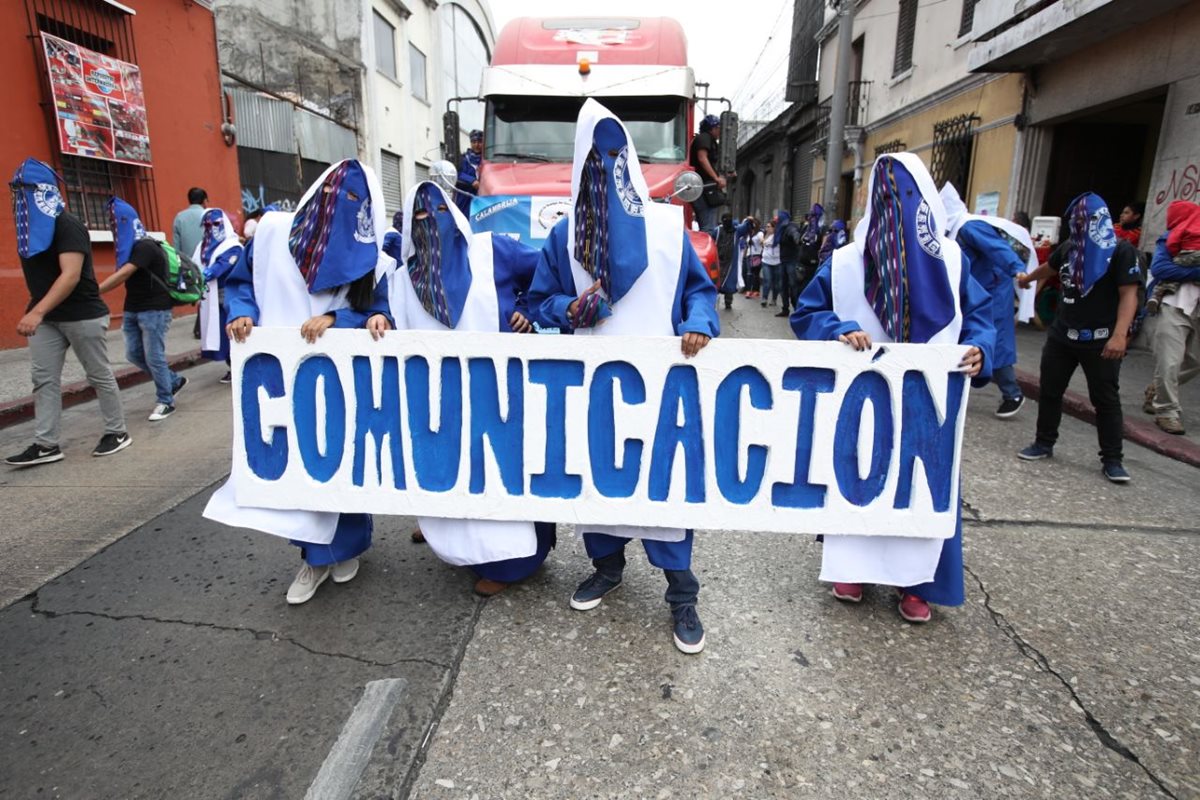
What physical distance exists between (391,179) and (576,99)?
14.7 m

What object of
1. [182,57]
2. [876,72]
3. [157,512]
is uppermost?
[876,72]

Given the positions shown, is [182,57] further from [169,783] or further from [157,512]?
[169,783]

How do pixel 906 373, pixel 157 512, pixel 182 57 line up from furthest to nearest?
pixel 182 57
pixel 157 512
pixel 906 373

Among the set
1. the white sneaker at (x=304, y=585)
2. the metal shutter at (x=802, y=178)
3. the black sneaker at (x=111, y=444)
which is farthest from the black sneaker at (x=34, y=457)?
the metal shutter at (x=802, y=178)

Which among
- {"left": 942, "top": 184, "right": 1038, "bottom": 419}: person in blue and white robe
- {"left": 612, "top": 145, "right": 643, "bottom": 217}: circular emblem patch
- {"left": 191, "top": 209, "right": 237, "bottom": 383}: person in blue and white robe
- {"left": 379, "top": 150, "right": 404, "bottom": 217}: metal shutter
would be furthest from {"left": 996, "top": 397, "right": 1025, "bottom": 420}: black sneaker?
{"left": 379, "top": 150, "right": 404, "bottom": 217}: metal shutter

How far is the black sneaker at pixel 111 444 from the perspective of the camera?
203 inches

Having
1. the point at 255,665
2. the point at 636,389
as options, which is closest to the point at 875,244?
the point at 636,389

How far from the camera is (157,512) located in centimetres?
409

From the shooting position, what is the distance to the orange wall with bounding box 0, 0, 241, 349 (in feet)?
27.0

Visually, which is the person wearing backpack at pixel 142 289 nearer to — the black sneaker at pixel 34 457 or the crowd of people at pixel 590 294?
the black sneaker at pixel 34 457

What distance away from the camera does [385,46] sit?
65.7ft

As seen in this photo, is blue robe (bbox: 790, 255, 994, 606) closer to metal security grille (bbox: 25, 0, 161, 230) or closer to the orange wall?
the orange wall

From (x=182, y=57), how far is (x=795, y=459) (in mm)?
12179

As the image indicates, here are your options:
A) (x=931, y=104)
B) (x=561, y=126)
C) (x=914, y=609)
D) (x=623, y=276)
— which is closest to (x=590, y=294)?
(x=623, y=276)
